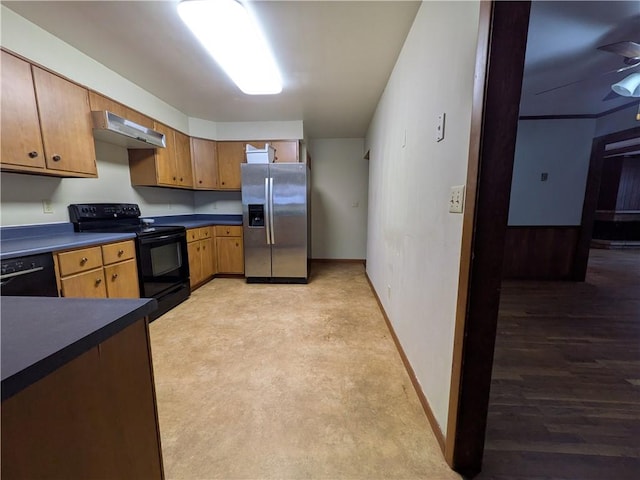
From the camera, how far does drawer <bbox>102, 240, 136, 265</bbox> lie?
2100 millimetres

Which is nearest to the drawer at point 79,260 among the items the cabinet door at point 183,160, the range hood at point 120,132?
the range hood at point 120,132

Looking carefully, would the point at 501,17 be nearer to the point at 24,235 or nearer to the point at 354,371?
the point at 354,371

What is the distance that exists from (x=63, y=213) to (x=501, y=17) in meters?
3.28

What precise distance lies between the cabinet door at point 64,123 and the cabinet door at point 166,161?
0.82 metres

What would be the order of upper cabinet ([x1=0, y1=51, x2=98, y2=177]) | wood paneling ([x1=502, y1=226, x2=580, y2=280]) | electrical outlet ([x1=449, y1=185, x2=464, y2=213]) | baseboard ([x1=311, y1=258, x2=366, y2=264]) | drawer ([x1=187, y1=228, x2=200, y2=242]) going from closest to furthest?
electrical outlet ([x1=449, y1=185, x2=464, y2=213])
upper cabinet ([x1=0, y1=51, x2=98, y2=177])
drawer ([x1=187, y1=228, x2=200, y2=242])
wood paneling ([x1=502, y1=226, x2=580, y2=280])
baseboard ([x1=311, y1=258, x2=366, y2=264])

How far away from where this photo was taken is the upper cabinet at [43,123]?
5.62 feet

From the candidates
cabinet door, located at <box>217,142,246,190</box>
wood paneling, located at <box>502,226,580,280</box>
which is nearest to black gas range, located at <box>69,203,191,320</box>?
cabinet door, located at <box>217,142,246,190</box>

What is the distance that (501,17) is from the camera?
0.84 metres

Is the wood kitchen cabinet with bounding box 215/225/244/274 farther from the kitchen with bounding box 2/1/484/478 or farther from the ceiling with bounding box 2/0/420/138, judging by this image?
the ceiling with bounding box 2/0/420/138

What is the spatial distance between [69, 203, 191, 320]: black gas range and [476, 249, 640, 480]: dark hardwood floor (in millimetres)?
2865

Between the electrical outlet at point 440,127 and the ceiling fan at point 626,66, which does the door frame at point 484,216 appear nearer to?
the electrical outlet at point 440,127

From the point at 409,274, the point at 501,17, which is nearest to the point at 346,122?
the point at 409,274

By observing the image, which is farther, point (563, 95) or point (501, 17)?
point (563, 95)

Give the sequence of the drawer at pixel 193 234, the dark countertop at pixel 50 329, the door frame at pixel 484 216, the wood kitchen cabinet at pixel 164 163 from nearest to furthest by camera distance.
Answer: the dark countertop at pixel 50 329 < the door frame at pixel 484 216 < the wood kitchen cabinet at pixel 164 163 < the drawer at pixel 193 234
